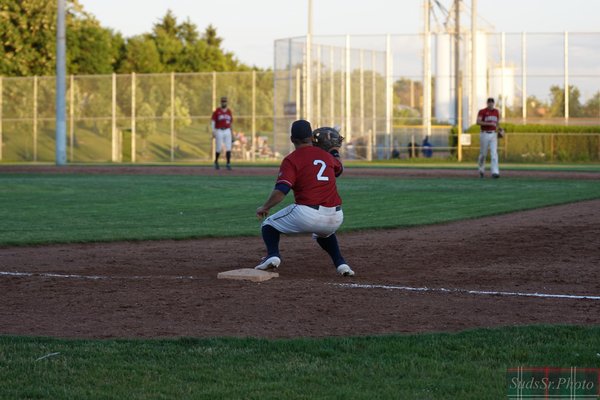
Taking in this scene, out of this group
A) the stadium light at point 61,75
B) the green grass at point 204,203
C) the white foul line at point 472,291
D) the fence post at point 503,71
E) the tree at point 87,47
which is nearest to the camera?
the white foul line at point 472,291

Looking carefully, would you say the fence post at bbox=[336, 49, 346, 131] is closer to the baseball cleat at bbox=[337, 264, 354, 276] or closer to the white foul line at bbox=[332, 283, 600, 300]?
the baseball cleat at bbox=[337, 264, 354, 276]

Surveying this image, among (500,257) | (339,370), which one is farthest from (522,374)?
(500,257)

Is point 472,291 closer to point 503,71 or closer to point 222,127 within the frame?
point 222,127

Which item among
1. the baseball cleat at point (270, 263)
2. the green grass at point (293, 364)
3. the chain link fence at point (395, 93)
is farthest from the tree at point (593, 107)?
the green grass at point (293, 364)

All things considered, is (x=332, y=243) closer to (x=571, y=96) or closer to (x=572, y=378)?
(x=572, y=378)

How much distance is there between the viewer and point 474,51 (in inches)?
1667

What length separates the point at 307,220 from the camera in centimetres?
857

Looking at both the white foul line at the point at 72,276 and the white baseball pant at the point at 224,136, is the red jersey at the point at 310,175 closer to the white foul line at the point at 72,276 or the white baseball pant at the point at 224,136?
the white foul line at the point at 72,276

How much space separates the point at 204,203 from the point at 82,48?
4401 cm

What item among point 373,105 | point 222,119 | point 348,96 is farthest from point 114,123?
point 222,119

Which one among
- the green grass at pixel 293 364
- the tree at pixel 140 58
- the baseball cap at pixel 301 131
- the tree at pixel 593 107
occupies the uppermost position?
the tree at pixel 140 58

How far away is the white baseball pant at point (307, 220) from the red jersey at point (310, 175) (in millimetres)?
61

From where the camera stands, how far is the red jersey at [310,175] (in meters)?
8.52

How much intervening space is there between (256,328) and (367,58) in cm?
3833
